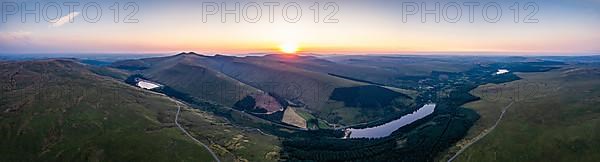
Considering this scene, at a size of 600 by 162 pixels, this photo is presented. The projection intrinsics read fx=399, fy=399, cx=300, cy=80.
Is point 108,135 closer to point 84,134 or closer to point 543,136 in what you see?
point 84,134

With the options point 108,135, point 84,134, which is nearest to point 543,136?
point 108,135

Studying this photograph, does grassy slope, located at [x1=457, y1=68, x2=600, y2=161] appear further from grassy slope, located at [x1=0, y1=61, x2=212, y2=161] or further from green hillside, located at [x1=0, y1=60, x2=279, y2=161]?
grassy slope, located at [x1=0, y1=61, x2=212, y2=161]

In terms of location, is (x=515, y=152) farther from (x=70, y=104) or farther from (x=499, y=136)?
(x=70, y=104)

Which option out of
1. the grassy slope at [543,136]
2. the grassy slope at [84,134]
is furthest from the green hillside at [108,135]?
the grassy slope at [543,136]

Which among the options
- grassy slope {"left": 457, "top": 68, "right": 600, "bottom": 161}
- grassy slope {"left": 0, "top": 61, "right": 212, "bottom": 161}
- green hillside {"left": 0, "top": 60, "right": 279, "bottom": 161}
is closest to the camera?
grassy slope {"left": 457, "top": 68, "right": 600, "bottom": 161}

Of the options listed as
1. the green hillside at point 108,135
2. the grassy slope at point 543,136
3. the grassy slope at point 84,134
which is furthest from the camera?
the green hillside at point 108,135

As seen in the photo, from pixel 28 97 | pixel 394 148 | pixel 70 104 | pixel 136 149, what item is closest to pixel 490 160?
pixel 394 148

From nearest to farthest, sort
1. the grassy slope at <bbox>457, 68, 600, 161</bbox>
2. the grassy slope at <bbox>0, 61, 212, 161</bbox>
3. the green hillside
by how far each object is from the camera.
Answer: the grassy slope at <bbox>457, 68, 600, 161</bbox> → the grassy slope at <bbox>0, 61, 212, 161</bbox> → the green hillside

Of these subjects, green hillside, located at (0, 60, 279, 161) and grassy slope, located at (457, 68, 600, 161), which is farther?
green hillside, located at (0, 60, 279, 161)

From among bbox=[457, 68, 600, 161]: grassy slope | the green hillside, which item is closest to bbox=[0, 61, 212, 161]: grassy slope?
the green hillside

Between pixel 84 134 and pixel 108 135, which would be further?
pixel 84 134

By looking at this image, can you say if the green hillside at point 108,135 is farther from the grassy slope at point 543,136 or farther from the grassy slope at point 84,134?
the grassy slope at point 543,136
